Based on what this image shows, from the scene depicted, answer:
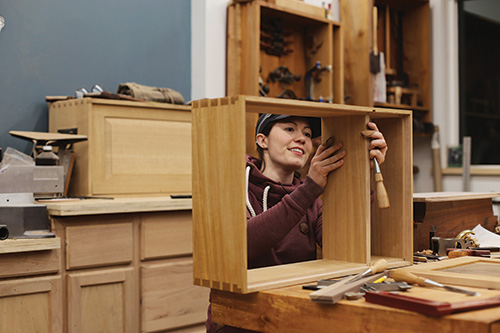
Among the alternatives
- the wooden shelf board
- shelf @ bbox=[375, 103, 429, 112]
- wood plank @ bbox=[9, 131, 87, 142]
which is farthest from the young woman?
the wooden shelf board

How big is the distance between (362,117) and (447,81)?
403cm

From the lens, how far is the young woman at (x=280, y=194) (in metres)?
1.62

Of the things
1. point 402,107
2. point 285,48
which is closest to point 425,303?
point 285,48

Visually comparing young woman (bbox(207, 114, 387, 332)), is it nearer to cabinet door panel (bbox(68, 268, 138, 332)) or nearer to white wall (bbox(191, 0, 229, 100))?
cabinet door panel (bbox(68, 268, 138, 332))

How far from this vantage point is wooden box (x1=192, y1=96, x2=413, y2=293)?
4.19ft

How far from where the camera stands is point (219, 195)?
131 centimetres

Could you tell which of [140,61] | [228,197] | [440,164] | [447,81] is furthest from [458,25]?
[228,197]

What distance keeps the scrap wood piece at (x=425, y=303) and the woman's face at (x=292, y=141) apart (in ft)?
2.61

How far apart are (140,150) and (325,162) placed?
72.8 inches

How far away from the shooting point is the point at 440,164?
5199 millimetres

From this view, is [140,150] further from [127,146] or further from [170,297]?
[170,297]

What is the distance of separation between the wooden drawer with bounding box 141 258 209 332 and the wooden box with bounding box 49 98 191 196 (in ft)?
1.51

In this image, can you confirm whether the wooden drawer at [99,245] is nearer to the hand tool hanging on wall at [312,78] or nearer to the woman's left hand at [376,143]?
the woman's left hand at [376,143]

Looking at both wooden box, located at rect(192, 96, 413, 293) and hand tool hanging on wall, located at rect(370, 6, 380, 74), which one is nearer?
wooden box, located at rect(192, 96, 413, 293)
